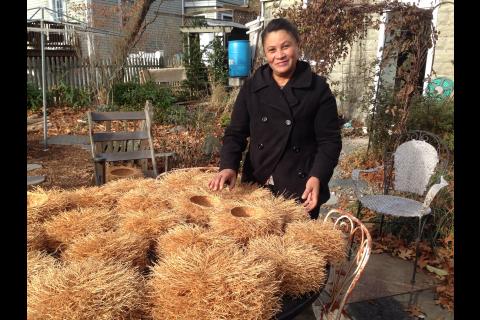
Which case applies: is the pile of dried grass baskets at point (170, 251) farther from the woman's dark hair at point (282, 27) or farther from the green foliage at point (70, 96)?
the green foliage at point (70, 96)

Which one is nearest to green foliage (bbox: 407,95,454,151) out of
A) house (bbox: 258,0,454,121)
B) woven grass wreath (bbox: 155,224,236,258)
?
house (bbox: 258,0,454,121)

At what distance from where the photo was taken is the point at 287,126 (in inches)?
81.7

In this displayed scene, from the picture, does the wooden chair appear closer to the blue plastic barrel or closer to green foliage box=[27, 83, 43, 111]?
green foliage box=[27, 83, 43, 111]

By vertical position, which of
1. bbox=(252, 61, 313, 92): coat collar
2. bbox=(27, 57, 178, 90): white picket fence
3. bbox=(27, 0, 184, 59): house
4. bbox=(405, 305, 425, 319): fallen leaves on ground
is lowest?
bbox=(405, 305, 425, 319): fallen leaves on ground

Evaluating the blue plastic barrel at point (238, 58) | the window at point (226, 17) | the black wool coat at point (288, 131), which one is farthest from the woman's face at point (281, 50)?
the window at point (226, 17)

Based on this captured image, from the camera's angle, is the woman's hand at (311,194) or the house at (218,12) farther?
the house at (218,12)

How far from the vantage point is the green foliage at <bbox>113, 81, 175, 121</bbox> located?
33.5ft

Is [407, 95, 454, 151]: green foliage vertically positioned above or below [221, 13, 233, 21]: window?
below

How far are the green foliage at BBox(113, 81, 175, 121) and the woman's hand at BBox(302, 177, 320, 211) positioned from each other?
840 centimetres

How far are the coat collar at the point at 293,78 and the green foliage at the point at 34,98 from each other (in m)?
9.47

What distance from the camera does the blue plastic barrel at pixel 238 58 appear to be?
42.0 ft

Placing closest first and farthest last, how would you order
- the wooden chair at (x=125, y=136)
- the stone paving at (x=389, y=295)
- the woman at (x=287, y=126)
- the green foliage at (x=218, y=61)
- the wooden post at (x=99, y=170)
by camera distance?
the woman at (x=287, y=126), the stone paving at (x=389, y=295), the wooden post at (x=99, y=170), the wooden chair at (x=125, y=136), the green foliage at (x=218, y=61)

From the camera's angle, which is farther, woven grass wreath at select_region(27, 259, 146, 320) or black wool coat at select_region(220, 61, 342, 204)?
black wool coat at select_region(220, 61, 342, 204)

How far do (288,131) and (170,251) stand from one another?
108cm
